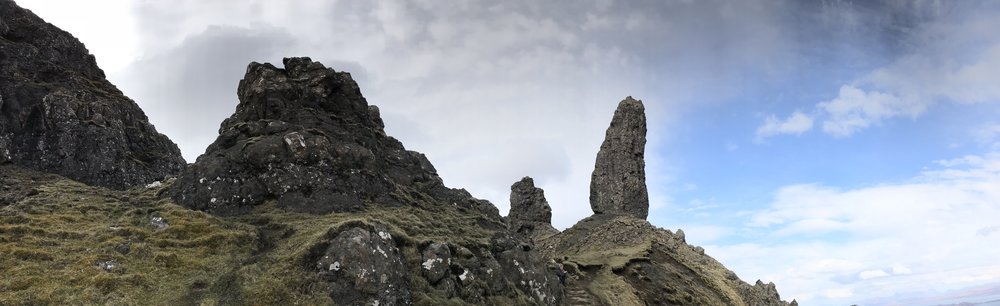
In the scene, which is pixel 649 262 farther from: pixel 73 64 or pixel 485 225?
pixel 73 64

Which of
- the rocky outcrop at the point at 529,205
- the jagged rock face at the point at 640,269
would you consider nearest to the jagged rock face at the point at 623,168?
the jagged rock face at the point at 640,269

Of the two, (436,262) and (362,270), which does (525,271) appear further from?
(362,270)

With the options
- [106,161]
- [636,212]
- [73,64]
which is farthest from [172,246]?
[636,212]

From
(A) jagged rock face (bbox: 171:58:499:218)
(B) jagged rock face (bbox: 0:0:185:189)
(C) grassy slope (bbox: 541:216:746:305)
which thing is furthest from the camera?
(C) grassy slope (bbox: 541:216:746:305)

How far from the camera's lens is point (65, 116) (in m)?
58.1

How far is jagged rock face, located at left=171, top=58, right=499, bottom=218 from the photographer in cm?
3800

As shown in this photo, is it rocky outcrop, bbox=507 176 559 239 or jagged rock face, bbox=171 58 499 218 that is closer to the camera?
jagged rock face, bbox=171 58 499 218

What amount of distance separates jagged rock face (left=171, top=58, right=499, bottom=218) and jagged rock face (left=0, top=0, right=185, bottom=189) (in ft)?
80.6

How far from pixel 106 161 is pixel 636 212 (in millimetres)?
70558

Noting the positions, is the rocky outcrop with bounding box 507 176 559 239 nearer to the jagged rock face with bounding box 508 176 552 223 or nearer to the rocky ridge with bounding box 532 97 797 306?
the jagged rock face with bounding box 508 176 552 223

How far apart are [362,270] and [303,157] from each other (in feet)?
52.7

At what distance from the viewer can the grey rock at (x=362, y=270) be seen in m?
26.5

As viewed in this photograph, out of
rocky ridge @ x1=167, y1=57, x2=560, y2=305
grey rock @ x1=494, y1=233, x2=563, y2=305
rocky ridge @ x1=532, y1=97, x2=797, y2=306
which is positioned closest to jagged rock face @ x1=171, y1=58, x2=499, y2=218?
rocky ridge @ x1=167, y1=57, x2=560, y2=305

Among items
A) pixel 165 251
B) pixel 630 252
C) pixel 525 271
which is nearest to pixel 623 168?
pixel 630 252
